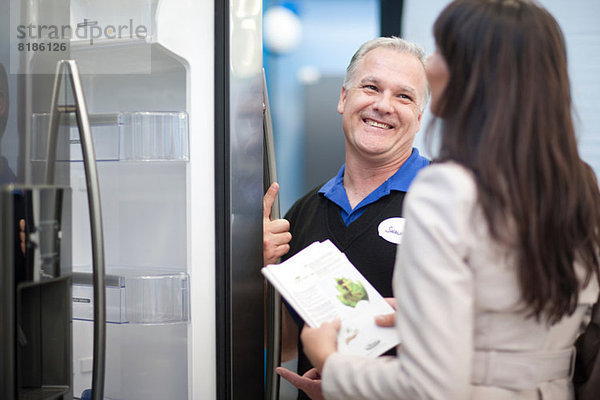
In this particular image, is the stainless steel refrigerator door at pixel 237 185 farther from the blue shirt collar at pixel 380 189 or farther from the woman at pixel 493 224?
the woman at pixel 493 224

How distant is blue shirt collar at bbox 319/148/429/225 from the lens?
1.84 metres

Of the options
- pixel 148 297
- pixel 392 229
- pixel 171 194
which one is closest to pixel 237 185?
pixel 171 194

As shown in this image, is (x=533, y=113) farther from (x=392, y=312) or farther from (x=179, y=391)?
(x=179, y=391)

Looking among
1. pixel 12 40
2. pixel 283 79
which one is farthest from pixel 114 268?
pixel 283 79

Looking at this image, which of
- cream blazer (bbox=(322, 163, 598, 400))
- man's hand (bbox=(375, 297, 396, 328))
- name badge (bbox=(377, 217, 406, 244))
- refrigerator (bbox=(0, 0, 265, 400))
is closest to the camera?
cream blazer (bbox=(322, 163, 598, 400))

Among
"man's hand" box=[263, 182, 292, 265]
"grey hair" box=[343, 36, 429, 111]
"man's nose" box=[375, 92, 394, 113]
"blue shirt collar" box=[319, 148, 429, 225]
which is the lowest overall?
"man's hand" box=[263, 182, 292, 265]

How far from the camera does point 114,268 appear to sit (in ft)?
5.27

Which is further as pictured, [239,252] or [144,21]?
[239,252]

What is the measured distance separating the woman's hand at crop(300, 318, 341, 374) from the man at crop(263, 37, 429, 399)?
0.63 m

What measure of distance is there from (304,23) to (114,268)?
7.75 ft

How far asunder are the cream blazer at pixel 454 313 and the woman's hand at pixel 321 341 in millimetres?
103

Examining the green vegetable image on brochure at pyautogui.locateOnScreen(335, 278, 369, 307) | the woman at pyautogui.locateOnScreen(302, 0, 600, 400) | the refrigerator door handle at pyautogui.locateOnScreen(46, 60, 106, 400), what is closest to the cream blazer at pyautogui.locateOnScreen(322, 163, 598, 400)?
the woman at pyautogui.locateOnScreen(302, 0, 600, 400)

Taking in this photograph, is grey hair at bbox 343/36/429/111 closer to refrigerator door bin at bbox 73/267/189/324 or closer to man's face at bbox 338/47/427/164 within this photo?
man's face at bbox 338/47/427/164

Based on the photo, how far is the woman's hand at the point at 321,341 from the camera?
1.07 metres
